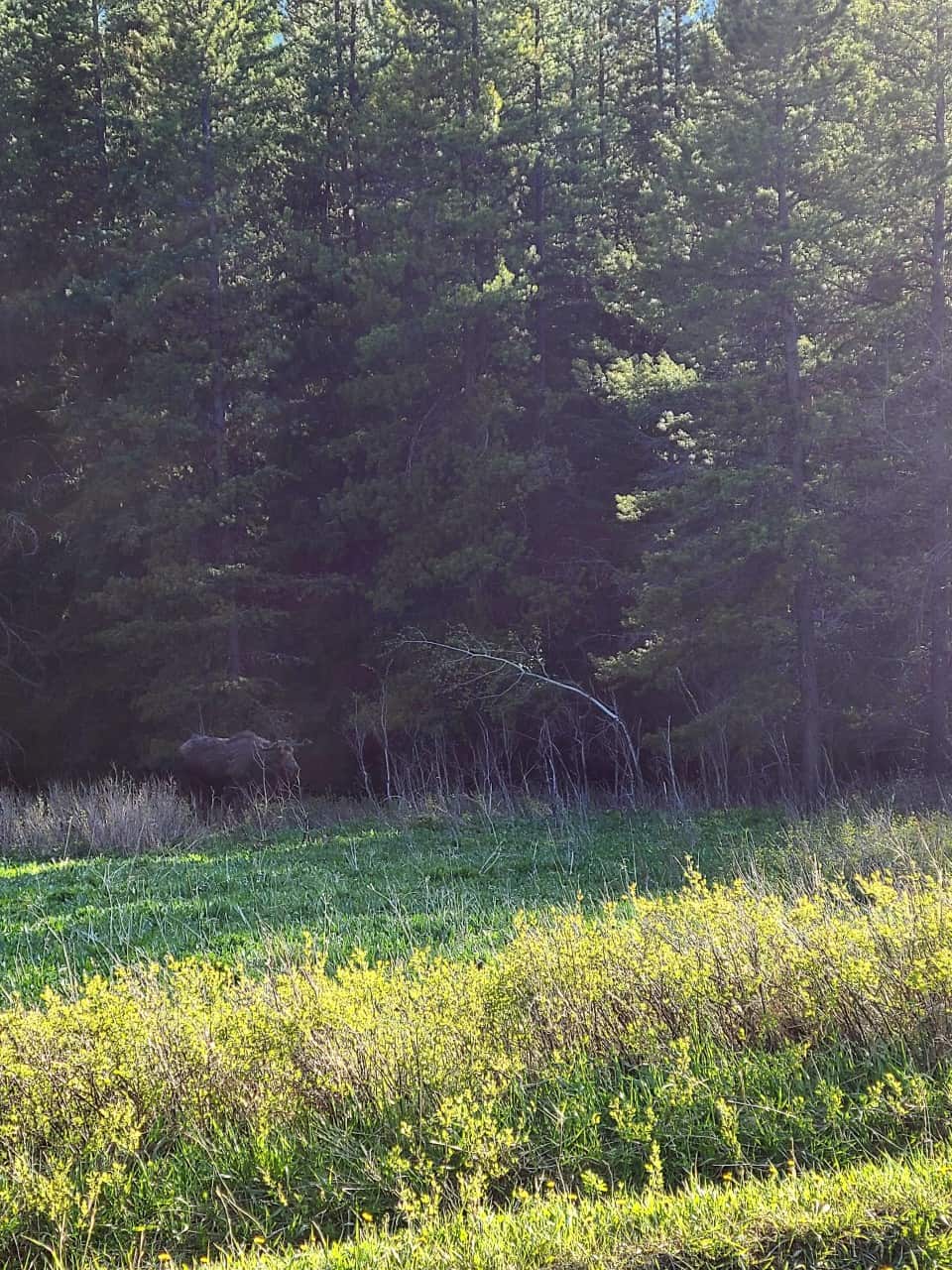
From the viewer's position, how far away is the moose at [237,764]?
20656 mm

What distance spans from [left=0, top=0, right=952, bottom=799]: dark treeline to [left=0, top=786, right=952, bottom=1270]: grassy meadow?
12307mm

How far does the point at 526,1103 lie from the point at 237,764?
621 inches

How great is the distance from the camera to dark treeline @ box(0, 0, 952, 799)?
18.8 metres

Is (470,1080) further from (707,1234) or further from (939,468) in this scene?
(939,468)

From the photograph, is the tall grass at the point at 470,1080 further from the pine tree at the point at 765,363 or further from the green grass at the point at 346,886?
the pine tree at the point at 765,363

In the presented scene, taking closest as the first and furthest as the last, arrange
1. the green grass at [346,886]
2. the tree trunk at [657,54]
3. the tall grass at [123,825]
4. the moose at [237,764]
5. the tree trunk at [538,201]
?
1. the green grass at [346,886]
2. the tall grass at [123,825]
3. the moose at [237,764]
4. the tree trunk at [538,201]
5. the tree trunk at [657,54]

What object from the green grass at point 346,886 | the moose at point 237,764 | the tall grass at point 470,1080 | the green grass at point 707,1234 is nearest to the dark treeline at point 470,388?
the moose at point 237,764

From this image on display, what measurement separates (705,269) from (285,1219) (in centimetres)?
1720

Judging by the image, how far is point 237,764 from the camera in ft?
67.8

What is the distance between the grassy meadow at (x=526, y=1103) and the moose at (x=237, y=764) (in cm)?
1292

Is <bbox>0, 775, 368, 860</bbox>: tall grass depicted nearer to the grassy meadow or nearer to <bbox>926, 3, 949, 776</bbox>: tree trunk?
<bbox>926, 3, 949, 776</bbox>: tree trunk

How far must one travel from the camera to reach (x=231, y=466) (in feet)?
91.8

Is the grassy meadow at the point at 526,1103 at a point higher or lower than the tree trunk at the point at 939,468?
lower

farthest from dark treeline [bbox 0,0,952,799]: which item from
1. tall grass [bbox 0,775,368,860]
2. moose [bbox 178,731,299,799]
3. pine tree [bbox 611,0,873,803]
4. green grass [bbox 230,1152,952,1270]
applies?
green grass [bbox 230,1152,952,1270]
